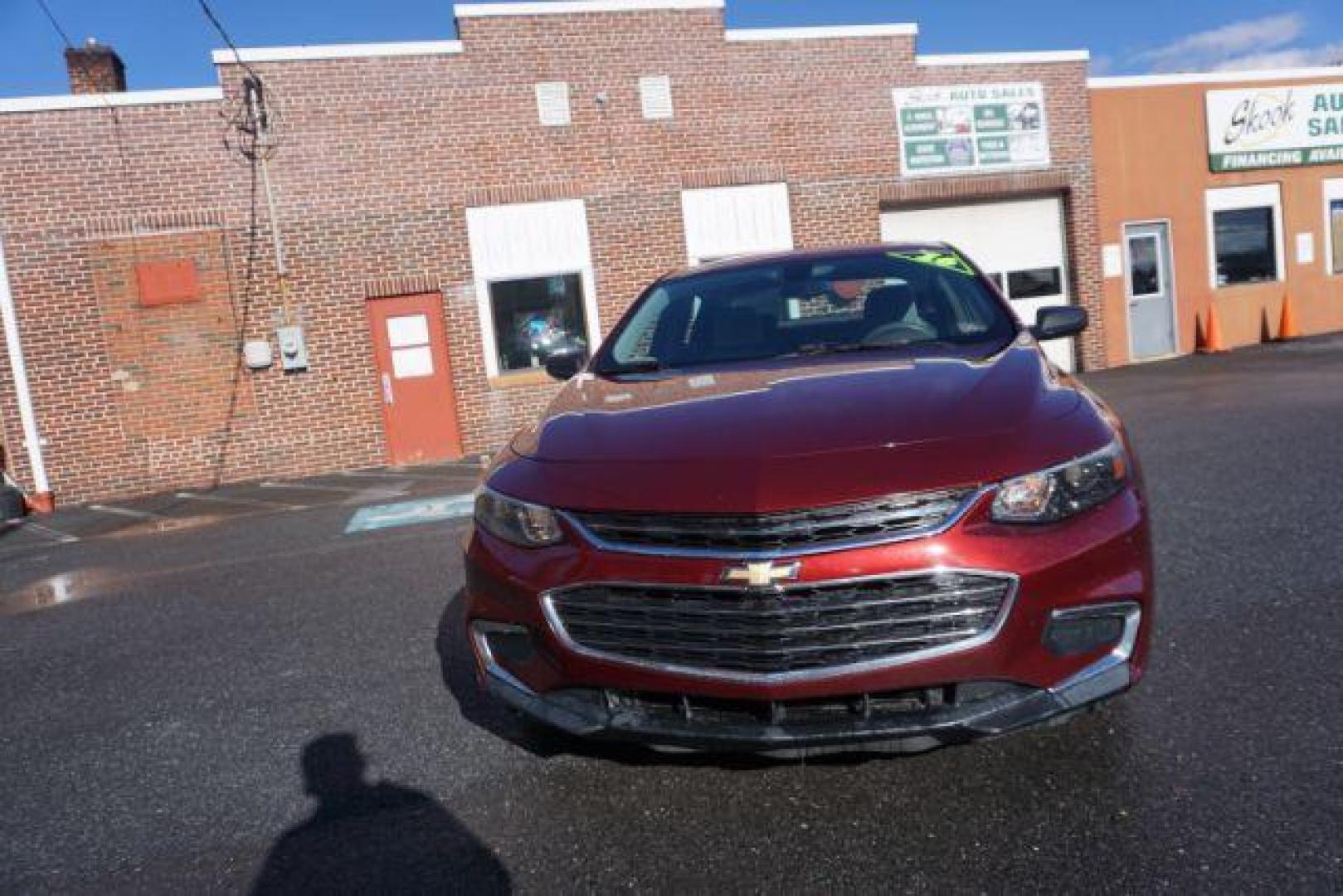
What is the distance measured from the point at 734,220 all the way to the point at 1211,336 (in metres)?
8.85

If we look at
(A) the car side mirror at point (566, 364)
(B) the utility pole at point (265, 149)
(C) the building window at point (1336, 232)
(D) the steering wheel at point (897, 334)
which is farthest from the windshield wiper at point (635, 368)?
(C) the building window at point (1336, 232)

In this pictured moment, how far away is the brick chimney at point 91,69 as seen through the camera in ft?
40.1

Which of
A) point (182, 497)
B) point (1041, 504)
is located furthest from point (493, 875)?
point (182, 497)

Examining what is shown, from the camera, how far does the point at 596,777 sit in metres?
2.90

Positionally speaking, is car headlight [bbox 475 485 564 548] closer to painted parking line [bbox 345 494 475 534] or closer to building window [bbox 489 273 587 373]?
painted parking line [bbox 345 494 475 534]

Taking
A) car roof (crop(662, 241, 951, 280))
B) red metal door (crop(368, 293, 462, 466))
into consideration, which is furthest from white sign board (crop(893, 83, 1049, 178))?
car roof (crop(662, 241, 951, 280))

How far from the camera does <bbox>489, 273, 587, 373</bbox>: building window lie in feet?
41.4

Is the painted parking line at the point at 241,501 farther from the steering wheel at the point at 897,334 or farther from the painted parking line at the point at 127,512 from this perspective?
the steering wheel at the point at 897,334

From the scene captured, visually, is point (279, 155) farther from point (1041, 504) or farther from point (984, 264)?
point (1041, 504)

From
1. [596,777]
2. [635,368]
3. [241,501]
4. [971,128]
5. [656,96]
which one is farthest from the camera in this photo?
[971,128]

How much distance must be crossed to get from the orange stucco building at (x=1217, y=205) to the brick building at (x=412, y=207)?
2.87m

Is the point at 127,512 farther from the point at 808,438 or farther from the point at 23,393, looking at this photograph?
the point at 808,438

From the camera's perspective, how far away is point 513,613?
254cm

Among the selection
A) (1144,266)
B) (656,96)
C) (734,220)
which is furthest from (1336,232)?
(656,96)
